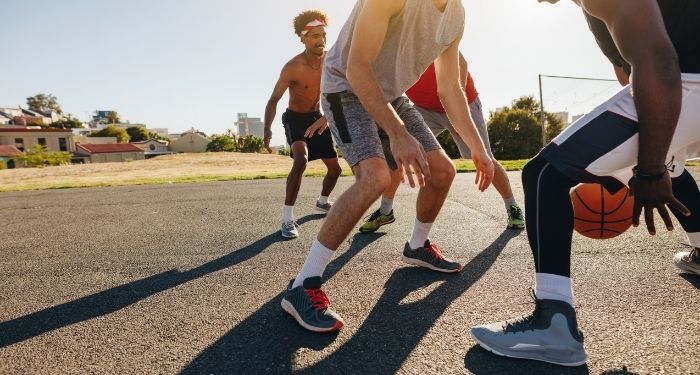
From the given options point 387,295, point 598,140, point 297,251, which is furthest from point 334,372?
point 297,251

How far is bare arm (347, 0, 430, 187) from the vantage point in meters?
1.97

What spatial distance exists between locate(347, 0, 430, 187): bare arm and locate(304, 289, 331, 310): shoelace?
0.77 meters

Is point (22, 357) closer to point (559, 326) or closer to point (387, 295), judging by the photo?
point (387, 295)

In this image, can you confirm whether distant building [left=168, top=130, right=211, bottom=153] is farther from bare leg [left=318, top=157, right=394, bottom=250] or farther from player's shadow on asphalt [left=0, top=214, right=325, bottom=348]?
bare leg [left=318, top=157, right=394, bottom=250]

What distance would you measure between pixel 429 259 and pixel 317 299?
106 centimetres

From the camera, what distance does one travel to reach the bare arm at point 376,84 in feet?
6.47

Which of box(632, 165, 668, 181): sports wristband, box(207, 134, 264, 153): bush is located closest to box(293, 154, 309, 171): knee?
box(632, 165, 668, 181): sports wristband

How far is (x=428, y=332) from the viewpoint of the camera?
6.51 ft

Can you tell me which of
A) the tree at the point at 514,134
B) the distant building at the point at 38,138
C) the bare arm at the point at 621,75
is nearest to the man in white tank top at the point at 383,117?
the bare arm at the point at 621,75

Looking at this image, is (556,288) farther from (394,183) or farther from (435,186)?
(394,183)

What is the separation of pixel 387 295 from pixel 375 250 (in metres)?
1.07

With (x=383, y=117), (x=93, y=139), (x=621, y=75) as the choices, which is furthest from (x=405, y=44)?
(x=93, y=139)

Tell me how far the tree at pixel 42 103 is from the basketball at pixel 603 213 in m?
137

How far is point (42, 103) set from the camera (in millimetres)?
114250
